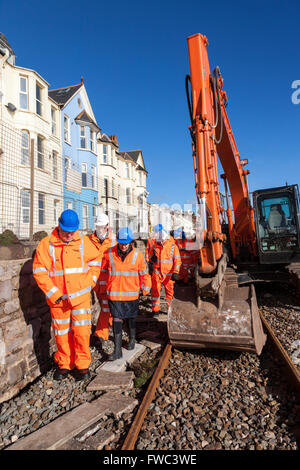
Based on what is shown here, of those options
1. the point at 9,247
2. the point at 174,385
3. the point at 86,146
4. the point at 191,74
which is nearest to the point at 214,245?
the point at 174,385

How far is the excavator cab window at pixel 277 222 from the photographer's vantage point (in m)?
7.74

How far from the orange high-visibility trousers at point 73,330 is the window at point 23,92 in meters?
17.7

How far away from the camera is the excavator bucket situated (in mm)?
3805

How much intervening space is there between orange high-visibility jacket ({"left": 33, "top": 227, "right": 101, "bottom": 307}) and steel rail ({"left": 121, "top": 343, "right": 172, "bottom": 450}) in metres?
1.38

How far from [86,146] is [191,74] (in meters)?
21.0

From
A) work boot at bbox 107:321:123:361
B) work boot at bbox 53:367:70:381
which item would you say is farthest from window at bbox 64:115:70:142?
work boot at bbox 53:367:70:381

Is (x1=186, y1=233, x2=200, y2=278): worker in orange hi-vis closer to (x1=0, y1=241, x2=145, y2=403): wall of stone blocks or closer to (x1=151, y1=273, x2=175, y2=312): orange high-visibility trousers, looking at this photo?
(x1=151, y1=273, x2=175, y2=312): orange high-visibility trousers

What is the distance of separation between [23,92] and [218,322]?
62.9 ft

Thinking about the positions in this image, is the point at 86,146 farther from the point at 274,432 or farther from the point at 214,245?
the point at 274,432

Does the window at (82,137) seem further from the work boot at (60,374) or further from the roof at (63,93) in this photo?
the work boot at (60,374)

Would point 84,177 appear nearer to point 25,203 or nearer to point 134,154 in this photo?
point 25,203

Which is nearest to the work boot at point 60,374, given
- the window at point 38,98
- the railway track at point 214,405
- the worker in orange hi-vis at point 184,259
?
the railway track at point 214,405
